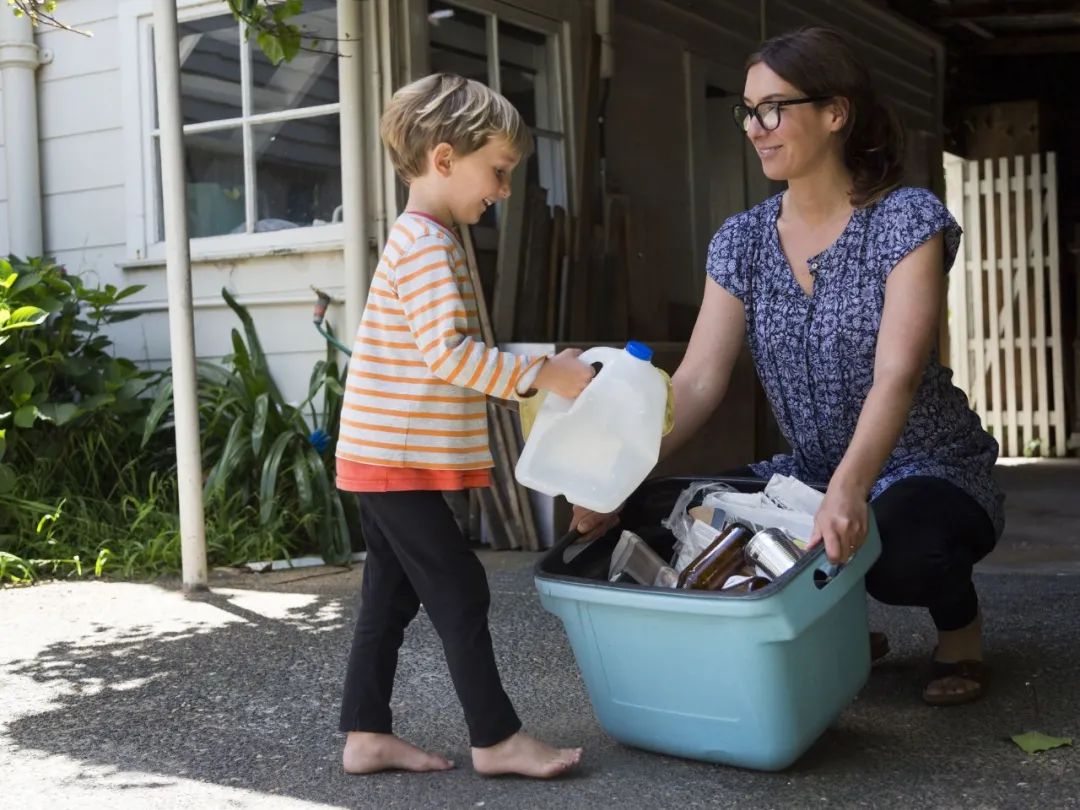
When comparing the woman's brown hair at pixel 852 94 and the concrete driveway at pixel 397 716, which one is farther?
the woman's brown hair at pixel 852 94

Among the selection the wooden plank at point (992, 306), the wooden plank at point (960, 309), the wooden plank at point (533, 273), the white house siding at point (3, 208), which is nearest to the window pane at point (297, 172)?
the wooden plank at point (533, 273)

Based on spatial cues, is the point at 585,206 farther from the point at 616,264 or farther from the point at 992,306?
the point at 992,306

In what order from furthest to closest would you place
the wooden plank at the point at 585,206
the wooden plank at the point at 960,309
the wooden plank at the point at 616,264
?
the wooden plank at the point at 960,309
the wooden plank at the point at 616,264
the wooden plank at the point at 585,206

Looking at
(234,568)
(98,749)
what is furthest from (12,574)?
(98,749)

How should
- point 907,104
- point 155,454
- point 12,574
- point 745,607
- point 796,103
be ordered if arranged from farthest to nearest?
1. point 907,104
2. point 155,454
3. point 12,574
4. point 796,103
5. point 745,607

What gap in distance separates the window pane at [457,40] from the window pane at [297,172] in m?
0.56

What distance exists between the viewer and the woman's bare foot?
10.1ft

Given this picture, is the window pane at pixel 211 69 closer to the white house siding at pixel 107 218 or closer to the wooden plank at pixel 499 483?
the white house siding at pixel 107 218

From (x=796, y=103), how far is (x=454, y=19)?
3428mm

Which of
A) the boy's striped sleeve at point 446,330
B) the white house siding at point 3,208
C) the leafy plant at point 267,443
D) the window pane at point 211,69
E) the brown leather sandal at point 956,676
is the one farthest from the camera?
the white house siding at point 3,208

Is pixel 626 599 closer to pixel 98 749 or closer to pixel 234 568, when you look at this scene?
pixel 98 749

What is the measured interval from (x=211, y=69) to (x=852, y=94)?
4.08 meters

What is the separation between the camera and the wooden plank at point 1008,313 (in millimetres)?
10547

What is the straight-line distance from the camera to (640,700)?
2645 millimetres
